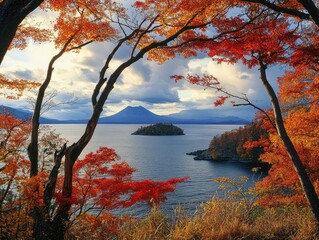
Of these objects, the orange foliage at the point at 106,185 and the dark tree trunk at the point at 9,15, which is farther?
the orange foliage at the point at 106,185

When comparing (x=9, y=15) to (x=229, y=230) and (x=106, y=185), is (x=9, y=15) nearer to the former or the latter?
(x=229, y=230)

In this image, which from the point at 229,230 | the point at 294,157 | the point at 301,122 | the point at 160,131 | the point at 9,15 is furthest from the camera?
the point at 160,131

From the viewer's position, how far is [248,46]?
8.74 meters

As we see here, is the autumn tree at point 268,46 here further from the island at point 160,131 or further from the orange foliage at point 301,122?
the island at point 160,131

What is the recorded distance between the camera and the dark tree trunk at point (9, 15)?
152 inches

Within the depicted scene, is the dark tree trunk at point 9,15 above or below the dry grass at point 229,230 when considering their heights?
above

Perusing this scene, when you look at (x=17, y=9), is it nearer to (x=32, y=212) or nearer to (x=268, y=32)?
(x=32, y=212)

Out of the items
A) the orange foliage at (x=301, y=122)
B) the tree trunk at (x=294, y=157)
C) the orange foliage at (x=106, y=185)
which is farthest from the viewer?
the orange foliage at (x=301, y=122)

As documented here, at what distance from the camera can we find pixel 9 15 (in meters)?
3.91

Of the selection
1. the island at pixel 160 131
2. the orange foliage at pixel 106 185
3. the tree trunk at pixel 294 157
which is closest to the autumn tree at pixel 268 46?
the tree trunk at pixel 294 157

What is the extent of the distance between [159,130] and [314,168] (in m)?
171

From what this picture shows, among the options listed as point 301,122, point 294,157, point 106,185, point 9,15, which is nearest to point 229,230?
point 294,157

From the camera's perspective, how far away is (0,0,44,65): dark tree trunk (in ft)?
12.7

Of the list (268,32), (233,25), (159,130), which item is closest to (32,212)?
(233,25)
